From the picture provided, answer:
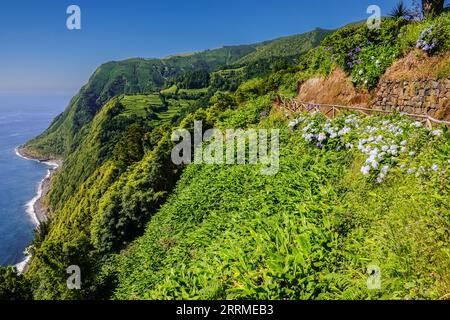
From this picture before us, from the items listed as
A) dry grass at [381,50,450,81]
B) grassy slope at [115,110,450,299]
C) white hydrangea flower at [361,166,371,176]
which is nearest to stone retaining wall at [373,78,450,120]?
dry grass at [381,50,450,81]

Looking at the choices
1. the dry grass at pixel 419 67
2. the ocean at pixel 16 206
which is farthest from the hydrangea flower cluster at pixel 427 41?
the ocean at pixel 16 206

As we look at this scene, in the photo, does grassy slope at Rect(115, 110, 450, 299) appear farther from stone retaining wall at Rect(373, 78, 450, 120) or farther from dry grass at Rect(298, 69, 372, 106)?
dry grass at Rect(298, 69, 372, 106)

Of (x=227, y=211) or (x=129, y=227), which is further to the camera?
(x=129, y=227)

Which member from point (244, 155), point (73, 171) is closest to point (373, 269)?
point (244, 155)

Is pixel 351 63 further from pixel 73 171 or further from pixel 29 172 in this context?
pixel 29 172

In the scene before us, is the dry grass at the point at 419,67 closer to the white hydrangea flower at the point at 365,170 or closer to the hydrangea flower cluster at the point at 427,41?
the hydrangea flower cluster at the point at 427,41

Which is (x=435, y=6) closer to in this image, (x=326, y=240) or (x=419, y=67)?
(x=419, y=67)
